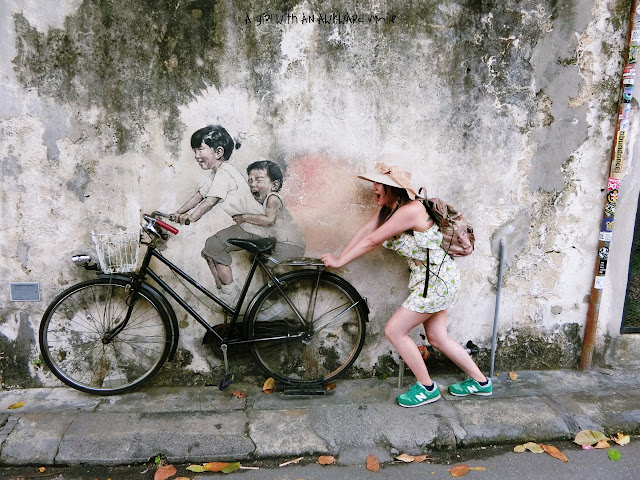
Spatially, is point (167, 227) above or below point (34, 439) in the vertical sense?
above

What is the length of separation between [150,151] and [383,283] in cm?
239

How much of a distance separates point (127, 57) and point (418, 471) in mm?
3996

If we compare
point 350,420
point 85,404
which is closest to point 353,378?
point 350,420

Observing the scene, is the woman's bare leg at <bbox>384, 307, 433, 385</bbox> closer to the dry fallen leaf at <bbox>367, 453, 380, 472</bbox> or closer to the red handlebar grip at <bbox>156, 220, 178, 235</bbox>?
the dry fallen leaf at <bbox>367, 453, 380, 472</bbox>

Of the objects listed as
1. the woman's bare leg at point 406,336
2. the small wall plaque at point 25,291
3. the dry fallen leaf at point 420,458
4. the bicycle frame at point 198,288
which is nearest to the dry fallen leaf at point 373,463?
the dry fallen leaf at point 420,458

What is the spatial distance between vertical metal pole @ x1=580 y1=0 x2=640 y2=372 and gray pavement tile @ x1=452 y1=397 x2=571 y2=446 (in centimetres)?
90

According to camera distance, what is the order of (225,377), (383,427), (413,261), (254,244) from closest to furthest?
(383,427) → (413,261) → (254,244) → (225,377)

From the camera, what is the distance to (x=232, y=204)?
4.27 m

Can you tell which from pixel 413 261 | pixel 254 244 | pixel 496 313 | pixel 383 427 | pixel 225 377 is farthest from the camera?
pixel 496 313

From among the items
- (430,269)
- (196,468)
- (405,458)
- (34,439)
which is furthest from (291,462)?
(34,439)

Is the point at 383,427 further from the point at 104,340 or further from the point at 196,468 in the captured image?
the point at 104,340

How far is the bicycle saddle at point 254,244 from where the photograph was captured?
411cm

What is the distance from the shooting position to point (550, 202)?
4477 millimetres

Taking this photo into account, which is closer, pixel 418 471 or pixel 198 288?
pixel 418 471
